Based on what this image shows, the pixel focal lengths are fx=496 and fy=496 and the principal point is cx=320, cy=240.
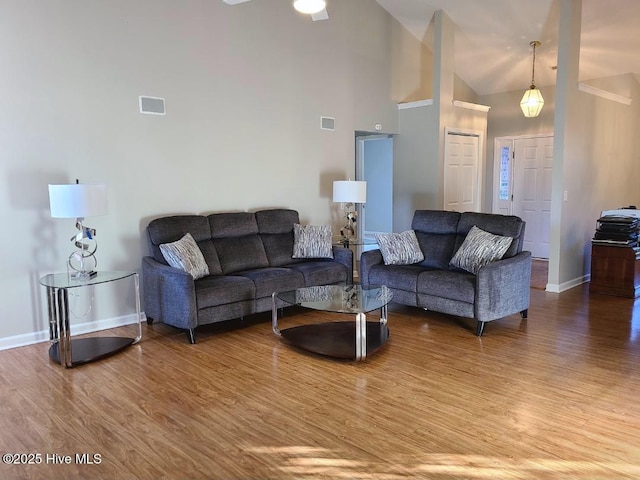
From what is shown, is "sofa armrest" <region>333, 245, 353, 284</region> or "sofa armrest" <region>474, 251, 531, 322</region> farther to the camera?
"sofa armrest" <region>333, 245, 353, 284</region>

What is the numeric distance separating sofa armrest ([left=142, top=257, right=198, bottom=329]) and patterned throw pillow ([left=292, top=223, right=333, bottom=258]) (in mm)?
1516

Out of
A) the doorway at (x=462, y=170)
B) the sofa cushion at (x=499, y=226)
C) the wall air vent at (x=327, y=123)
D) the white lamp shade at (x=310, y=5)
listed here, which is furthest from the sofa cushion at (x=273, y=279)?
the doorway at (x=462, y=170)

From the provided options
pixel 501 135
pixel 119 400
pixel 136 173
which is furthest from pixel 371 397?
pixel 501 135

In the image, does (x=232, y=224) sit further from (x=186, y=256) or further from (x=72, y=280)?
(x=72, y=280)

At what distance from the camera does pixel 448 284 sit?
14.2 feet

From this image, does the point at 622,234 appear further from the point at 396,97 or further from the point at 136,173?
the point at 136,173

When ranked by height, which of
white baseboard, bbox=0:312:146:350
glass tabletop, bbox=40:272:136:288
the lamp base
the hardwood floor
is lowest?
the hardwood floor

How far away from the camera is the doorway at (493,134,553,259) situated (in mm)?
7758

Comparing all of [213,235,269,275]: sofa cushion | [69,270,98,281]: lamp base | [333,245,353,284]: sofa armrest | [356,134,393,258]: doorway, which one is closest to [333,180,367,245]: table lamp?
[333,245,353,284]: sofa armrest

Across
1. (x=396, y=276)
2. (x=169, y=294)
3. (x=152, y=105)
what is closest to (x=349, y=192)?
(x=396, y=276)

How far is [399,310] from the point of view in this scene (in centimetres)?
502

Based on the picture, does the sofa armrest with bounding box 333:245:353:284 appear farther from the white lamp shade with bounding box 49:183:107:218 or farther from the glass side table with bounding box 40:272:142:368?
the white lamp shade with bounding box 49:183:107:218

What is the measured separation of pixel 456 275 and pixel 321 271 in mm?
1321

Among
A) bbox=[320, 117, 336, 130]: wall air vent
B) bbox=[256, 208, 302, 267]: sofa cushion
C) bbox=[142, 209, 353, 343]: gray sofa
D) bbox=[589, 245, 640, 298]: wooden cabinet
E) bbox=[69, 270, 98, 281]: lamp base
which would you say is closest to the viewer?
bbox=[69, 270, 98, 281]: lamp base
